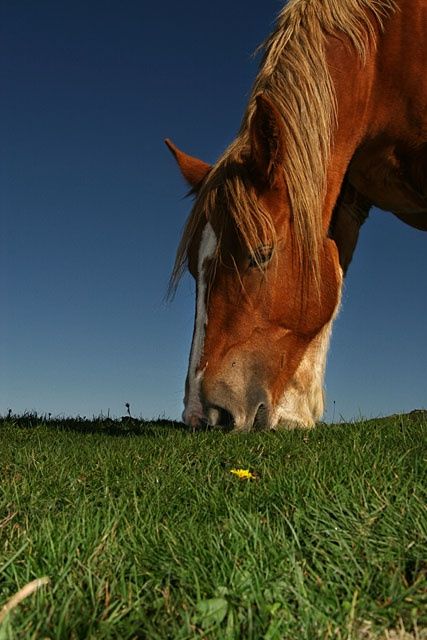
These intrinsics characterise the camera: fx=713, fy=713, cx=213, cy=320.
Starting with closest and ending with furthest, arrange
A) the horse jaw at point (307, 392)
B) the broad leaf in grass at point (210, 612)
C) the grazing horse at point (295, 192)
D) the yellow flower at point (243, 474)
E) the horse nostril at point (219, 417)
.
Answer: the broad leaf in grass at point (210, 612) < the yellow flower at point (243, 474) < the horse nostril at point (219, 417) < the grazing horse at point (295, 192) < the horse jaw at point (307, 392)

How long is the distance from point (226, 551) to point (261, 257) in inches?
109

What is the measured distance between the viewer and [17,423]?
875cm

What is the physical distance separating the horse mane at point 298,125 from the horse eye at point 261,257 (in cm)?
4

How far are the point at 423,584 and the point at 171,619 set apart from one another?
2.59 feet

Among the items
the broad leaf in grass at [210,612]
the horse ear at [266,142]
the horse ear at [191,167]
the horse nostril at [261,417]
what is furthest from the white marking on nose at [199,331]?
the broad leaf in grass at [210,612]

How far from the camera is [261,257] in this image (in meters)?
4.97

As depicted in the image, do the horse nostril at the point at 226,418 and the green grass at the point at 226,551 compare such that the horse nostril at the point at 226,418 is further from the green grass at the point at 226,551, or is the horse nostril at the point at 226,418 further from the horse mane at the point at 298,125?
the horse mane at the point at 298,125

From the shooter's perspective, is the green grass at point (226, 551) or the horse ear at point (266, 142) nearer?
the green grass at point (226, 551)

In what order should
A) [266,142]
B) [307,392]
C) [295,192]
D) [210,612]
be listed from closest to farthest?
[210,612] → [266,142] → [295,192] → [307,392]

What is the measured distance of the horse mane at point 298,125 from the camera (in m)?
5.02

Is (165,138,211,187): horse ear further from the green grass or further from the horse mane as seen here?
the green grass

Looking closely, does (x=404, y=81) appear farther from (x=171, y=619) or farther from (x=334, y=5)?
(x=171, y=619)

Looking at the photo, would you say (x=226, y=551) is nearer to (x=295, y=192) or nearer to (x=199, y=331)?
(x=199, y=331)

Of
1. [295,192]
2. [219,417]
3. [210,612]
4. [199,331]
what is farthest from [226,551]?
[295,192]
